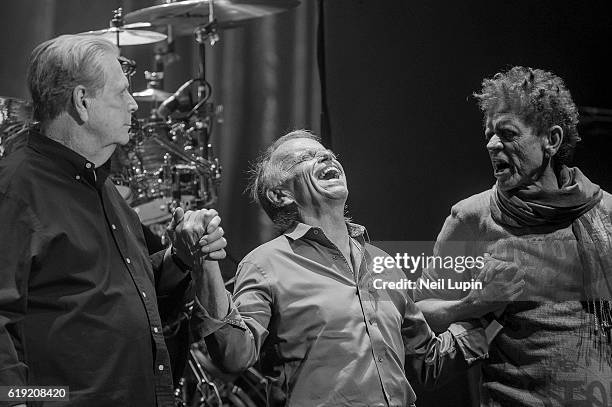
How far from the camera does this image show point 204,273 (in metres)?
1.95

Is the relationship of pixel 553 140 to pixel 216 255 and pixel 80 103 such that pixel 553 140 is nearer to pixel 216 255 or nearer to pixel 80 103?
pixel 216 255

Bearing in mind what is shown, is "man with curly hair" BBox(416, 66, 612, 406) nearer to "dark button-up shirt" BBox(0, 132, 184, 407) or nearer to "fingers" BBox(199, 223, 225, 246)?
"fingers" BBox(199, 223, 225, 246)

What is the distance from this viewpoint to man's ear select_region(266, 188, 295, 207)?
2342 millimetres

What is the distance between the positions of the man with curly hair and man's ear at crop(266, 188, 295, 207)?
0.48 m

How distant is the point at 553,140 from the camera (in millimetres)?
2457

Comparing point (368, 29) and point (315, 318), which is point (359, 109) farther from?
point (315, 318)

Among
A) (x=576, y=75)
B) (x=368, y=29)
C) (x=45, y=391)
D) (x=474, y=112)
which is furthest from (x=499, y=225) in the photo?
(x=45, y=391)

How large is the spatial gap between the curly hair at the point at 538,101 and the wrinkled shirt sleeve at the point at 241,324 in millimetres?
883

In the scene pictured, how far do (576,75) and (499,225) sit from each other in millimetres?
580

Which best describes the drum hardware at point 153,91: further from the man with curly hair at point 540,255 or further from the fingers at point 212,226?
the fingers at point 212,226

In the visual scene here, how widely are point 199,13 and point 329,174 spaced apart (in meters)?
1.45

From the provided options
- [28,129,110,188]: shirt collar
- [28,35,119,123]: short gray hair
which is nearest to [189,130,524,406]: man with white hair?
[28,129,110,188]: shirt collar

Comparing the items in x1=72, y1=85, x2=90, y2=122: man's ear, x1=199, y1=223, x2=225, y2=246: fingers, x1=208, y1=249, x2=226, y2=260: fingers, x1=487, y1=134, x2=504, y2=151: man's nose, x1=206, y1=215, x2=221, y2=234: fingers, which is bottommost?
x1=208, y1=249, x2=226, y2=260: fingers

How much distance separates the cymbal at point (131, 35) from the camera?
299 centimetres
